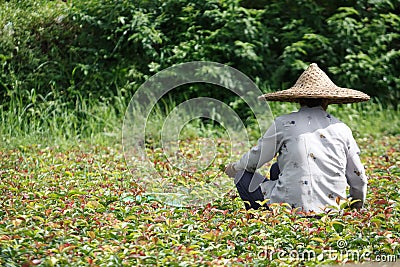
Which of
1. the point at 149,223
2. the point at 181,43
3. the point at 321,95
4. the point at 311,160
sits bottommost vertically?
the point at 149,223

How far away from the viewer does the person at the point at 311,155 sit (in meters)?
3.89

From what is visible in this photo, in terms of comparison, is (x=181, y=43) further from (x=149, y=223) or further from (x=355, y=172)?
(x=149, y=223)

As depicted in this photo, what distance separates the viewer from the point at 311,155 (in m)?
3.89

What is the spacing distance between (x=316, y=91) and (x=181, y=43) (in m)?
4.63

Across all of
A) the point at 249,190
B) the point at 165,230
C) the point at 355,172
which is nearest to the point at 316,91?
the point at 355,172

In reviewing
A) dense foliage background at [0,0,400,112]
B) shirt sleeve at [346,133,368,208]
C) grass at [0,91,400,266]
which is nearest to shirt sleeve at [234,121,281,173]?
grass at [0,91,400,266]

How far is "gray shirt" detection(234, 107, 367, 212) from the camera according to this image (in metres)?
3.89

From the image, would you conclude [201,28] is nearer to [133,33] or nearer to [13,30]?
[133,33]

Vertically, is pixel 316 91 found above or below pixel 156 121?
above

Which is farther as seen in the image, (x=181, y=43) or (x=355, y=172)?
(x=181, y=43)

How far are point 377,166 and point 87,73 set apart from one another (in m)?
3.90

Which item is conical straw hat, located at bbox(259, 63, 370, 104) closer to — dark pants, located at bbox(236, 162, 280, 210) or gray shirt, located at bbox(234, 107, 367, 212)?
gray shirt, located at bbox(234, 107, 367, 212)

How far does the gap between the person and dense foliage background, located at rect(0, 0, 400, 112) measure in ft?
14.1

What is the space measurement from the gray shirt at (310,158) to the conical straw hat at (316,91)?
12cm
